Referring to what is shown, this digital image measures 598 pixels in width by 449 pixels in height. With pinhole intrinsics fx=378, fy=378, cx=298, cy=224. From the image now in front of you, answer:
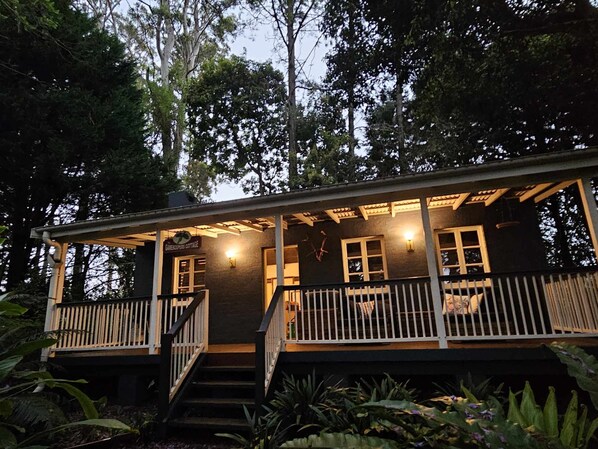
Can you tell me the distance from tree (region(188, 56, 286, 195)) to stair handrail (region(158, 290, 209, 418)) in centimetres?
1296

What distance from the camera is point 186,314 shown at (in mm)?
5785

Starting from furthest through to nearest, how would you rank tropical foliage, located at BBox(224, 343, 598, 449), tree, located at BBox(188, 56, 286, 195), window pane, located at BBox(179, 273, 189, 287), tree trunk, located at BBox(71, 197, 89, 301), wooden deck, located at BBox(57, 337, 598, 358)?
tree, located at BBox(188, 56, 286, 195) → tree trunk, located at BBox(71, 197, 89, 301) → window pane, located at BBox(179, 273, 189, 287) → wooden deck, located at BBox(57, 337, 598, 358) → tropical foliage, located at BBox(224, 343, 598, 449)

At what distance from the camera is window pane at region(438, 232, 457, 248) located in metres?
7.25

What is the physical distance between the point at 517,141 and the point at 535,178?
7403 millimetres

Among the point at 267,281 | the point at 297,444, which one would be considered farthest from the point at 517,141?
the point at 297,444

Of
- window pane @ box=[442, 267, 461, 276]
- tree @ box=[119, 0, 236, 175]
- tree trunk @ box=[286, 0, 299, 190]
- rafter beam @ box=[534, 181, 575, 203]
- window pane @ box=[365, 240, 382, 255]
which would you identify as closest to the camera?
rafter beam @ box=[534, 181, 575, 203]

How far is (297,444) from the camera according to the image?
2295 millimetres

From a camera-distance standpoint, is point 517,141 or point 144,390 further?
point 517,141

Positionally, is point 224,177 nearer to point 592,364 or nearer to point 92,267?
point 92,267

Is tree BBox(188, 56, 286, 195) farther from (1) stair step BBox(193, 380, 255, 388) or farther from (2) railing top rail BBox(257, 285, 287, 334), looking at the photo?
(1) stair step BBox(193, 380, 255, 388)

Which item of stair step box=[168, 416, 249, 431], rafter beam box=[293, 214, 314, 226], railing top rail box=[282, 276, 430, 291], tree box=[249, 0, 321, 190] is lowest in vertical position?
stair step box=[168, 416, 249, 431]

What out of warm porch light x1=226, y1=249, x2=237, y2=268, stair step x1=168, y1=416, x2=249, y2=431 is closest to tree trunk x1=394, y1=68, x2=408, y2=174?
warm porch light x1=226, y1=249, x2=237, y2=268

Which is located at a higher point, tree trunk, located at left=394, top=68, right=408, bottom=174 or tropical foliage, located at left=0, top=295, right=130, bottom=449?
tree trunk, located at left=394, top=68, right=408, bottom=174

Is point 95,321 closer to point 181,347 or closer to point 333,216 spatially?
point 181,347
